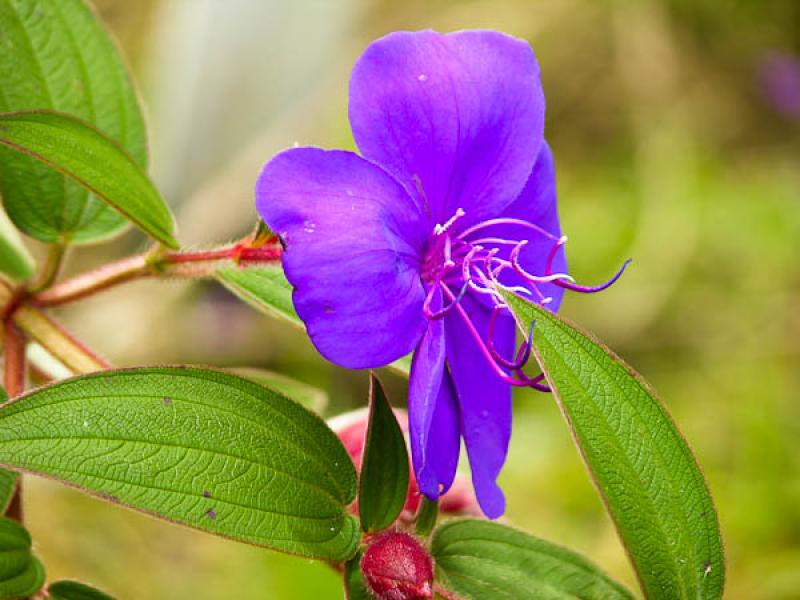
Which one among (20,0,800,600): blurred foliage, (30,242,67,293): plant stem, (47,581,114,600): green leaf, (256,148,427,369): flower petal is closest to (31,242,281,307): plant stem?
(30,242,67,293): plant stem

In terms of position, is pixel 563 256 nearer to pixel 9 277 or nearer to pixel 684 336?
pixel 9 277

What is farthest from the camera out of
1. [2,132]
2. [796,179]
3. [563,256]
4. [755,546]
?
[796,179]

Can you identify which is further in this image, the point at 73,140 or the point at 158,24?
the point at 158,24

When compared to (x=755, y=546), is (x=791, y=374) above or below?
above

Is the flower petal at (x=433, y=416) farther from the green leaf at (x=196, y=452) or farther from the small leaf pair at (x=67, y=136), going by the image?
the small leaf pair at (x=67, y=136)

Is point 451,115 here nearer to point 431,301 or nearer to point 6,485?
point 431,301

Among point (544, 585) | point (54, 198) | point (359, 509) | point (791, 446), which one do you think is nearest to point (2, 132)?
point (54, 198)
